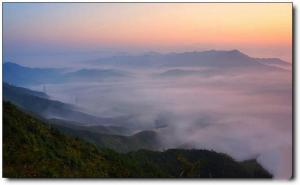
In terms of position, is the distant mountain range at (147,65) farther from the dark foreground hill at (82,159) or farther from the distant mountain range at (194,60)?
the dark foreground hill at (82,159)

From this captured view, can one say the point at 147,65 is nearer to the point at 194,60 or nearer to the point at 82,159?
the point at 194,60

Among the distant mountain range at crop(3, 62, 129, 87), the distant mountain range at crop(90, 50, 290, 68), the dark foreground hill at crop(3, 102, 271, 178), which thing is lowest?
the dark foreground hill at crop(3, 102, 271, 178)

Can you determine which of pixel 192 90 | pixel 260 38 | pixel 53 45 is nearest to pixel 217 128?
pixel 192 90

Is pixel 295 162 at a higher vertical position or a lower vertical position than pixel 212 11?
lower

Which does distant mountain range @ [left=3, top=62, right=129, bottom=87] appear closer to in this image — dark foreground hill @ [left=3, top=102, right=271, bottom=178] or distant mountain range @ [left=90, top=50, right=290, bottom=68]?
distant mountain range @ [left=90, top=50, right=290, bottom=68]

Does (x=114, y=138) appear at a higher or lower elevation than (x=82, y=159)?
higher

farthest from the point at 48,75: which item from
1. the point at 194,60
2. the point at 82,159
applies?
the point at 194,60

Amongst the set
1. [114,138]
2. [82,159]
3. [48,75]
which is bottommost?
[82,159]

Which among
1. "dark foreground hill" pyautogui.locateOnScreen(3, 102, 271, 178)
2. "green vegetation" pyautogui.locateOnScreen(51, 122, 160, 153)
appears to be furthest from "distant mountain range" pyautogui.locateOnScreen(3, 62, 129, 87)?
"green vegetation" pyautogui.locateOnScreen(51, 122, 160, 153)

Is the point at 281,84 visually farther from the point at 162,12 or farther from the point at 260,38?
the point at 162,12
